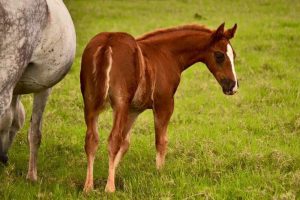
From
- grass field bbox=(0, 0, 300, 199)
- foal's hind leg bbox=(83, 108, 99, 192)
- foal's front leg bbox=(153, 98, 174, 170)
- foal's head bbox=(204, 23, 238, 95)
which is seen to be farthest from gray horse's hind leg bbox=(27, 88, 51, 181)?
foal's head bbox=(204, 23, 238, 95)

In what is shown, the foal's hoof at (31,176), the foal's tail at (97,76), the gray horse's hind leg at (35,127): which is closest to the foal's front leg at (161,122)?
the foal's tail at (97,76)

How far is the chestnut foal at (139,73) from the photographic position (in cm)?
560

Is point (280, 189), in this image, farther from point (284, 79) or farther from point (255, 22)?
point (255, 22)

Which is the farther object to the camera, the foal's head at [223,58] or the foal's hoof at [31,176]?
the foal's head at [223,58]

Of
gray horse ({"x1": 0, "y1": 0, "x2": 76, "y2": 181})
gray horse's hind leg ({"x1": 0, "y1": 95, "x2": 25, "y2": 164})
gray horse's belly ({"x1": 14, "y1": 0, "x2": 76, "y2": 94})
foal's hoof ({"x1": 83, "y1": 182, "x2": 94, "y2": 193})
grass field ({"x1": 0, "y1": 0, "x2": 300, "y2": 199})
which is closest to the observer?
gray horse ({"x1": 0, "y1": 0, "x2": 76, "y2": 181})

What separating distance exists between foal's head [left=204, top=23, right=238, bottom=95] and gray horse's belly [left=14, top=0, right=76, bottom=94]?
1.75m

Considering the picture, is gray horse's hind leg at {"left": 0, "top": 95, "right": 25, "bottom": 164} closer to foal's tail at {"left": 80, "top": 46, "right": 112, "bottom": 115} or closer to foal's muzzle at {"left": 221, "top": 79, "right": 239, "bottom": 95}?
foal's tail at {"left": 80, "top": 46, "right": 112, "bottom": 115}

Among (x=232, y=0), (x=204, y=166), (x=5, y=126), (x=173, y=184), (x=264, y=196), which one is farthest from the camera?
(x=232, y=0)

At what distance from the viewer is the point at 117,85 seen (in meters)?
5.61

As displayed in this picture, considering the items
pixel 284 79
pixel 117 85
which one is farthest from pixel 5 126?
pixel 284 79

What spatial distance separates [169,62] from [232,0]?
868 inches

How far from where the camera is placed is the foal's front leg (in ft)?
21.4

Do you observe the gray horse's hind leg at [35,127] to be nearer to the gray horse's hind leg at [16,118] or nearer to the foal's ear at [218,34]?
the gray horse's hind leg at [16,118]

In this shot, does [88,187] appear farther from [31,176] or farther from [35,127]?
[35,127]
